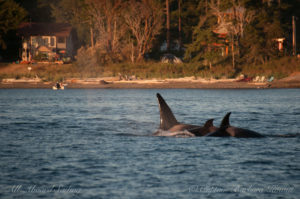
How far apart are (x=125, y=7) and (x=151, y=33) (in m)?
6.26

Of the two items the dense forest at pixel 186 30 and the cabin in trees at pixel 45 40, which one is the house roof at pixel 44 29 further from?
the dense forest at pixel 186 30

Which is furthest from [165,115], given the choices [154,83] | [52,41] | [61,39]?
A: [61,39]

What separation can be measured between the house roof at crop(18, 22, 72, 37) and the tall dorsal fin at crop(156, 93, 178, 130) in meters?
88.2

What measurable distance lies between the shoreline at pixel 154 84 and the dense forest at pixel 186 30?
5345 millimetres

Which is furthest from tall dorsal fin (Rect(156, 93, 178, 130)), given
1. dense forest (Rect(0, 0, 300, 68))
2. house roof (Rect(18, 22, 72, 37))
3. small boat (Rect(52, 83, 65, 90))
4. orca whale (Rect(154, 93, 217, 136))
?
house roof (Rect(18, 22, 72, 37))

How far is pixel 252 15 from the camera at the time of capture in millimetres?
74500

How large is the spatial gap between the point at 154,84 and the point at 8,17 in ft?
119

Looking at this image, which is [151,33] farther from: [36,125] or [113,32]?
[36,125]

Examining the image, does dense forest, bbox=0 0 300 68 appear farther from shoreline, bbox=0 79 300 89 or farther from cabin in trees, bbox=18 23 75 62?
shoreline, bbox=0 79 300 89

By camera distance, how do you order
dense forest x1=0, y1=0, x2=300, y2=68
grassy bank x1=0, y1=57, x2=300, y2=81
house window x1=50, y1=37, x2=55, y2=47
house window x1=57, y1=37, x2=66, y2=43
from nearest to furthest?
grassy bank x1=0, y1=57, x2=300, y2=81, dense forest x1=0, y1=0, x2=300, y2=68, house window x1=50, y1=37, x2=55, y2=47, house window x1=57, y1=37, x2=66, y2=43

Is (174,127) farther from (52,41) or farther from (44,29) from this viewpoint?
(44,29)

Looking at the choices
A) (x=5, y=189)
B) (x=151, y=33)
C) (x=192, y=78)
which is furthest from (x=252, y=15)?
(x=5, y=189)

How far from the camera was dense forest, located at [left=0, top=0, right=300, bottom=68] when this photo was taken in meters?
73.2

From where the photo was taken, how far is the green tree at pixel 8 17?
93.9 m
